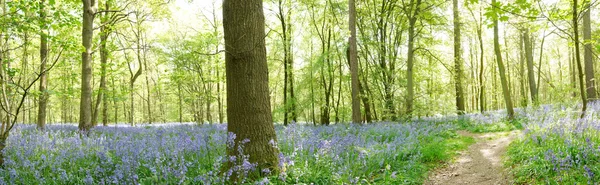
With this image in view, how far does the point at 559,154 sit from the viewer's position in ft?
16.6

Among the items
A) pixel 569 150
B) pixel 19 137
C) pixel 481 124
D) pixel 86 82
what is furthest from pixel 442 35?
pixel 19 137

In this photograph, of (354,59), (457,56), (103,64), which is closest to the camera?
(103,64)

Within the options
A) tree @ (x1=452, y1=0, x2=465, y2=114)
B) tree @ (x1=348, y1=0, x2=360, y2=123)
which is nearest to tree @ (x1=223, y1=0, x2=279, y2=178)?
tree @ (x1=348, y1=0, x2=360, y2=123)

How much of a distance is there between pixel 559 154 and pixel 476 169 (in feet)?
6.03

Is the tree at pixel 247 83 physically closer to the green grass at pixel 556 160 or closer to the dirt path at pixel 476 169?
the dirt path at pixel 476 169

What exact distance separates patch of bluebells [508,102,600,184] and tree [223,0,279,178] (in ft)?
11.3

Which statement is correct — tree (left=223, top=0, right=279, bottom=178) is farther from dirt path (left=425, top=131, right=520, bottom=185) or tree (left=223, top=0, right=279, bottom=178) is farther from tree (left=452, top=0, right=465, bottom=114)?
tree (left=452, top=0, right=465, bottom=114)

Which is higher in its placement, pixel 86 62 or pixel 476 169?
pixel 86 62

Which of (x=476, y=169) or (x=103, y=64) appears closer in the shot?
(x=476, y=169)

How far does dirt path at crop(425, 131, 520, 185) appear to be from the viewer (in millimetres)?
6031

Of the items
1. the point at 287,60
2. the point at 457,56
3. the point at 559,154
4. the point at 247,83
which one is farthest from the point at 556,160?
the point at 457,56

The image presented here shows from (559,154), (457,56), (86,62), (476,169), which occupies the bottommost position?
(476,169)

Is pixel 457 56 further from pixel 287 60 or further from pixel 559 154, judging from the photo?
pixel 559 154

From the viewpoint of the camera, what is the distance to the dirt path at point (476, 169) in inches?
237
